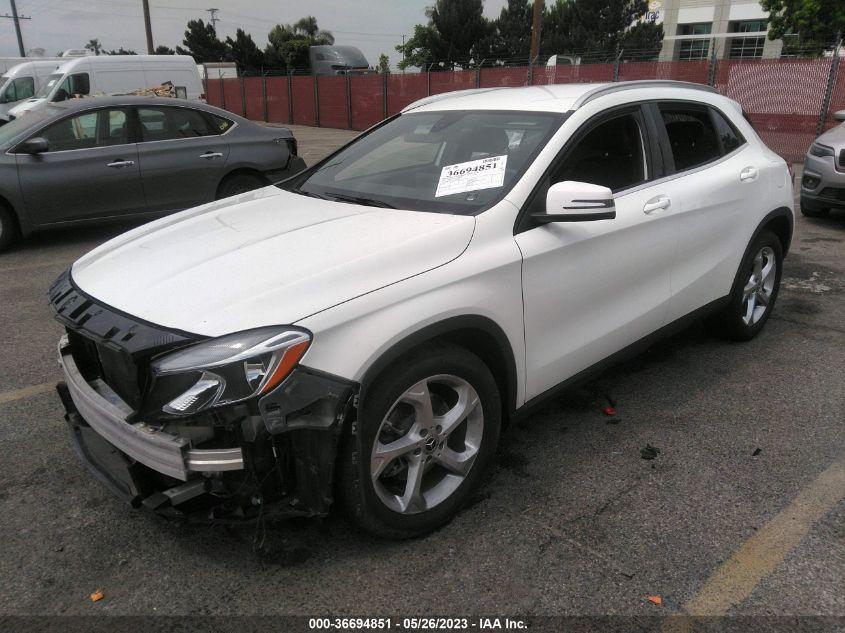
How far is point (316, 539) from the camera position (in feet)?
8.45

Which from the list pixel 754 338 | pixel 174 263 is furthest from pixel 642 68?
pixel 174 263

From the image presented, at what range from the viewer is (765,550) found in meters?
2.51

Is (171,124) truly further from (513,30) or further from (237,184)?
(513,30)

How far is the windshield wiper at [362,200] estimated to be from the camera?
9.93 ft

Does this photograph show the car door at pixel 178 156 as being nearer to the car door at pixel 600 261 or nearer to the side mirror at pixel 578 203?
the car door at pixel 600 261

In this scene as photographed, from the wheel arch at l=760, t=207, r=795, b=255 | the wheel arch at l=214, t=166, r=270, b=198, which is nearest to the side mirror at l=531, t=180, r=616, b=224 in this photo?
the wheel arch at l=760, t=207, r=795, b=255

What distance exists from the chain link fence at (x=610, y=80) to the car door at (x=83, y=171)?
1002 centimetres

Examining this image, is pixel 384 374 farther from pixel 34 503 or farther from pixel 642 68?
pixel 642 68

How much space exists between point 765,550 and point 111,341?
2456 millimetres

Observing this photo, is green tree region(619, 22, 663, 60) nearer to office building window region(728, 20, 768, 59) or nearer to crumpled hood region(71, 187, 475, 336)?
office building window region(728, 20, 768, 59)

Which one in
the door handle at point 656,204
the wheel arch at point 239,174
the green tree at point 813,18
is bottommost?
the wheel arch at point 239,174

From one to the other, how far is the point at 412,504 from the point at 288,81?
27.8 metres

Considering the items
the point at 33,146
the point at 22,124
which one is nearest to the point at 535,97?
the point at 33,146

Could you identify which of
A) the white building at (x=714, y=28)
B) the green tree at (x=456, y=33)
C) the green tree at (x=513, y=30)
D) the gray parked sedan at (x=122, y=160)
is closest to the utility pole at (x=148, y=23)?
the green tree at (x=456, y=33)
